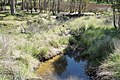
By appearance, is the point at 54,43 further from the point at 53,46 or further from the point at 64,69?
the point at 64,69

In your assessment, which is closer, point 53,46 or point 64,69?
point 64,69

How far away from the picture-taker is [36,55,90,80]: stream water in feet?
50.0

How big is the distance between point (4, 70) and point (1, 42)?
200 cm

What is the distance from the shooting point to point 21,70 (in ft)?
43.0

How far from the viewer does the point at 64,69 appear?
664 inches

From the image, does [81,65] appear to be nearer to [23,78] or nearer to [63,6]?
[23,78]

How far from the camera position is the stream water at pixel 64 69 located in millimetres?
15228

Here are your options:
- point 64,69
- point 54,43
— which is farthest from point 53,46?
point 64,69

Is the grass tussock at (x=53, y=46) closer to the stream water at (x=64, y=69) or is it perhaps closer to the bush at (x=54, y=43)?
the bush at (x=54, y=43)

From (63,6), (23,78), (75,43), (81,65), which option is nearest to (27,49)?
(81,65)

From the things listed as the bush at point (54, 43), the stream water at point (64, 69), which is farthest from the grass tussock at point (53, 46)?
the stream water at point (64, 69)

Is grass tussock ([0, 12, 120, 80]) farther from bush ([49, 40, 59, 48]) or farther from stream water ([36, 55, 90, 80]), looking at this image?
stream water ([36, 55, 90, 80])

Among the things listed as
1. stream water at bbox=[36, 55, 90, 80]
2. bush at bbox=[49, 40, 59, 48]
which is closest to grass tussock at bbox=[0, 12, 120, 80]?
bush at bbox=[49, 40, 59, 48]

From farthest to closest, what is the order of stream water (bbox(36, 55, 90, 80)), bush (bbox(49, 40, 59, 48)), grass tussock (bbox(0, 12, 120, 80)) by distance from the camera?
bush (bbox(49, 40, 59, 48)) < stream water (bbox(36, 55, 90, 80)) < grass tussock (bbox(0, 12, 120, 80))
